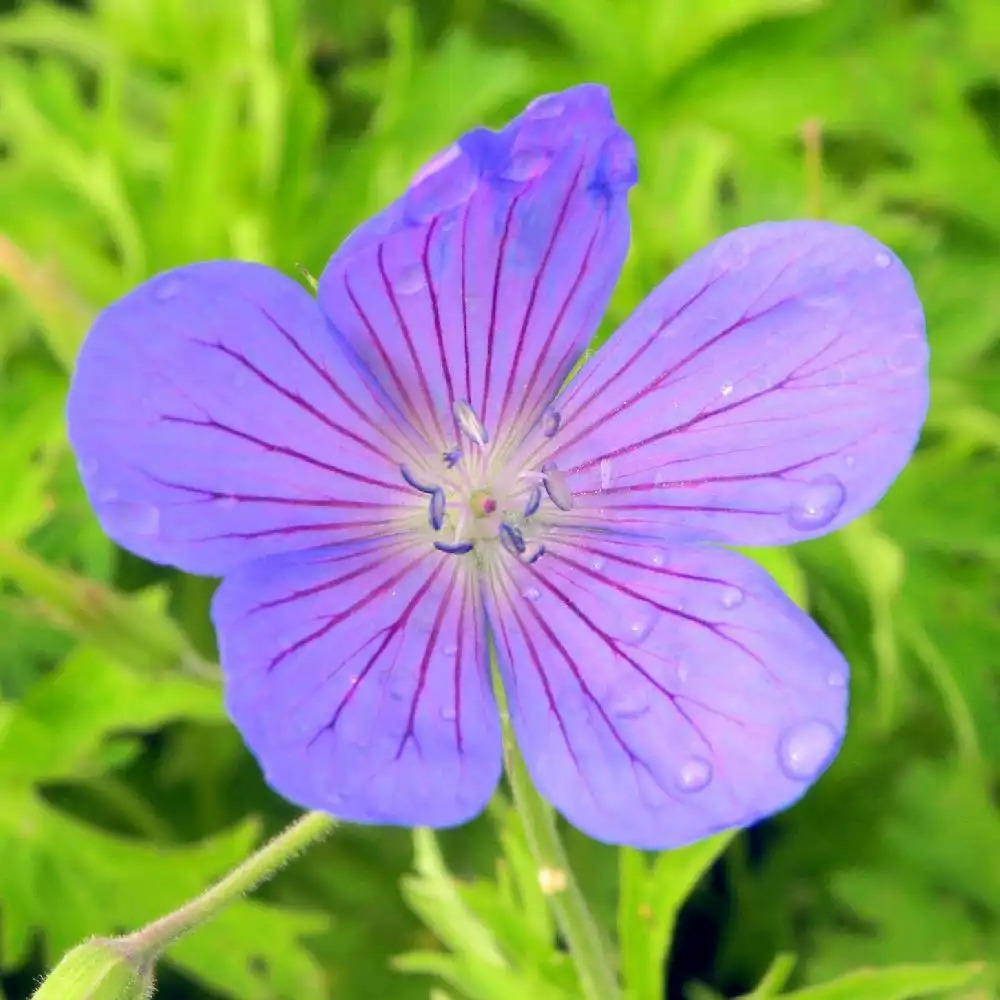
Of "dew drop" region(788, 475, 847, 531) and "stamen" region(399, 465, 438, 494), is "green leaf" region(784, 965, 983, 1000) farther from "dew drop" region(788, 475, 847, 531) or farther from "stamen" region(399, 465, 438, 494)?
"stamen" region(399, 465, 438, 494)

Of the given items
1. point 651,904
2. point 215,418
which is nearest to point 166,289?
point 215,418

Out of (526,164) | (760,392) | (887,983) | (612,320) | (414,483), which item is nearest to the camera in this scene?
(526,164)

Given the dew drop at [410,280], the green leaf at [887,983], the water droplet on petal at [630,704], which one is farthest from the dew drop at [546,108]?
the green leaf at [887,983]

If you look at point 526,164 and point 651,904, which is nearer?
point 526,164

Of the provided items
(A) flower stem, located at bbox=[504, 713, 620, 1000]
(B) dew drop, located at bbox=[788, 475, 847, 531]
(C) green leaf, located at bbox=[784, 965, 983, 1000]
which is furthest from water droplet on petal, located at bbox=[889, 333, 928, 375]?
(C) green leaf, located at bbox=[784, 965, 983, 1000]

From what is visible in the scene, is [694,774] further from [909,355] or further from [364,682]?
[909,355]

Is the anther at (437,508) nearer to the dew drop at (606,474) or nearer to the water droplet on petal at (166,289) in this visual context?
the dew drop at (606,474)
